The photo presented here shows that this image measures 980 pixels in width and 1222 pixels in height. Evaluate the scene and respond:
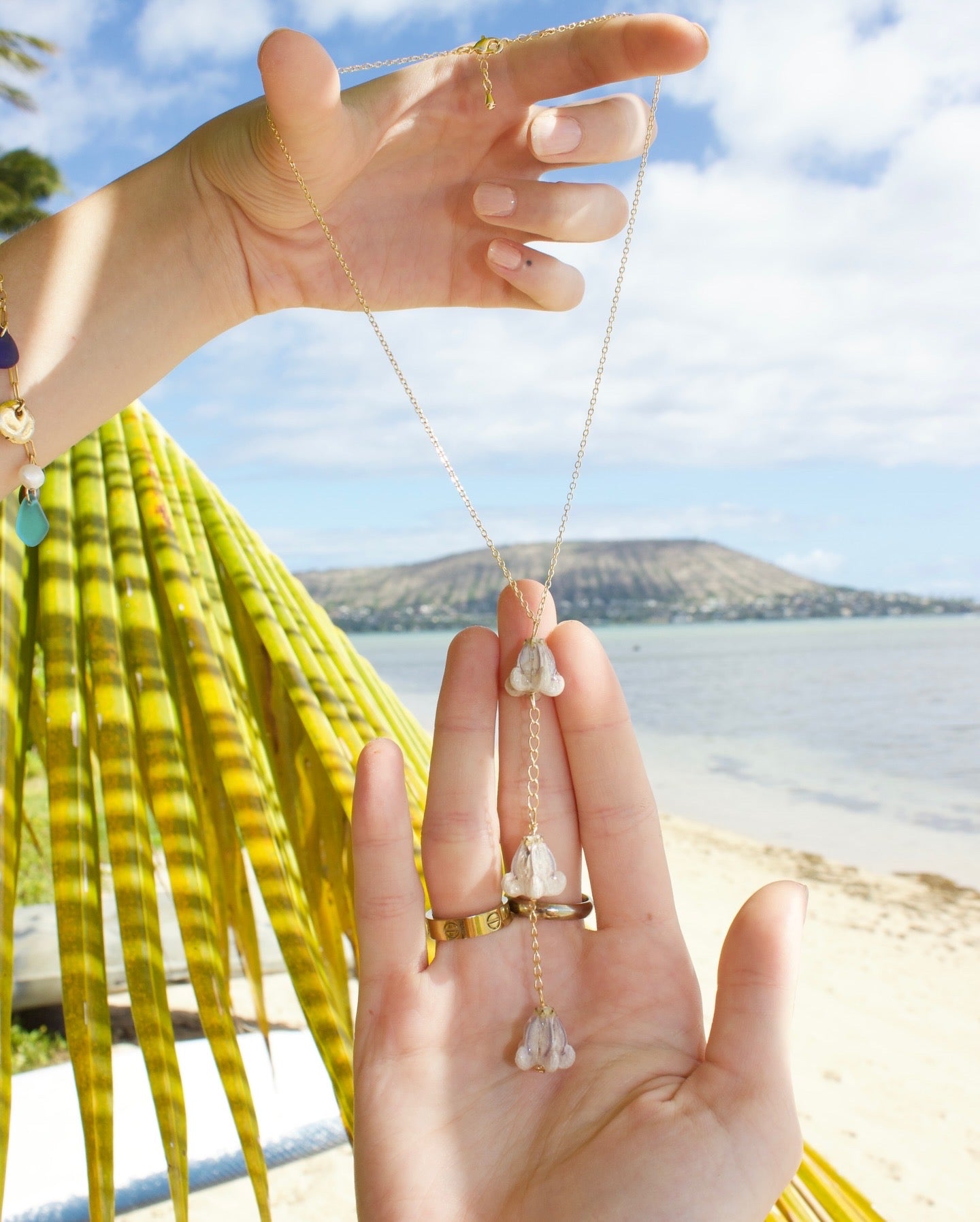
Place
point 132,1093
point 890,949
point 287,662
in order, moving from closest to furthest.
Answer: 1. point 287,662
2. point 132,1093
3. point 890,949

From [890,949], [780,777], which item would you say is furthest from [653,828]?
[780,777]

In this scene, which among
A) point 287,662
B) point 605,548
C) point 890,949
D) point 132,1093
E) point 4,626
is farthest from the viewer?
point 605,548

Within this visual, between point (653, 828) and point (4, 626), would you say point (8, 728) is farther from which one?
point (653, 828)

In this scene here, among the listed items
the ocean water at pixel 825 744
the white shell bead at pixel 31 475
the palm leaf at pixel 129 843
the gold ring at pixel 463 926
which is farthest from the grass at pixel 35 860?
the ocean water at pixel 825 744

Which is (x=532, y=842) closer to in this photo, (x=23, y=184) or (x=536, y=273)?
(x=536, y=273)

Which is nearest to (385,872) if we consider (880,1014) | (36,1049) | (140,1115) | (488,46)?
(488,46)

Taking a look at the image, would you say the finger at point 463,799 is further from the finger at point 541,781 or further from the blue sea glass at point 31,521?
the blue sea glass at point 31,521

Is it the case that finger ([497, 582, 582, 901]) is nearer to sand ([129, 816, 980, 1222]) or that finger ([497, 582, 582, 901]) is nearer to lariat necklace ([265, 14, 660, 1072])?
lariat necklace ([265, 14, 660, 1072])
